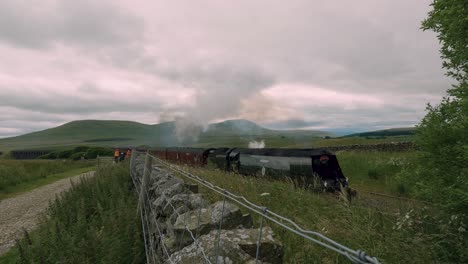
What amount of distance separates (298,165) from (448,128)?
8181mm

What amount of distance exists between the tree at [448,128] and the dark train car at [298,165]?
6.00m

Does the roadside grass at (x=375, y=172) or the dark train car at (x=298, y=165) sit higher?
the dark train car at (x=298, y=165)

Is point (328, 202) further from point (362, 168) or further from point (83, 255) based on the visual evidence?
point (362, 168)

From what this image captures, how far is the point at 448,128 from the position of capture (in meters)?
9.12

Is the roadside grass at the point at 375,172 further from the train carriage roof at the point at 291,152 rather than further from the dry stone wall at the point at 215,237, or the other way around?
the dry stone wall at the point at 215,237

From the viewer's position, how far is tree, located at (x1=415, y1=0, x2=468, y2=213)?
8367 millimetres

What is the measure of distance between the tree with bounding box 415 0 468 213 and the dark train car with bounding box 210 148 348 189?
5996mm

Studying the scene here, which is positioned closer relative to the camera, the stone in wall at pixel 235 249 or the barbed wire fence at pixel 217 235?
the barbed wire fence at pixel 217 235

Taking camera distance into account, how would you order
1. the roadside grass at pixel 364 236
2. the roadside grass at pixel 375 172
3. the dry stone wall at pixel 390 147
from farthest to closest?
the dry stone wall at pixel 390 147 < the roadside grass at pixel 375 172 < the roadside grass at pixel 364 236

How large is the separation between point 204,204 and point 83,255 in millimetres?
2673

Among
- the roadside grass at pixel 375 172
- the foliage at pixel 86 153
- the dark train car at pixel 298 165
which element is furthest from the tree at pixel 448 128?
the foliage at pixel 86 153

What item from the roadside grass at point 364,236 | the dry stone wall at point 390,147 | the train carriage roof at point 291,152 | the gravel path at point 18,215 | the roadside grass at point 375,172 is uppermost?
the train carriage roof at point 291,152

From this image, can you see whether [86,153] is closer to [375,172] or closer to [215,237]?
[375,172]

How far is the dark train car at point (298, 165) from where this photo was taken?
1588 centimetres
